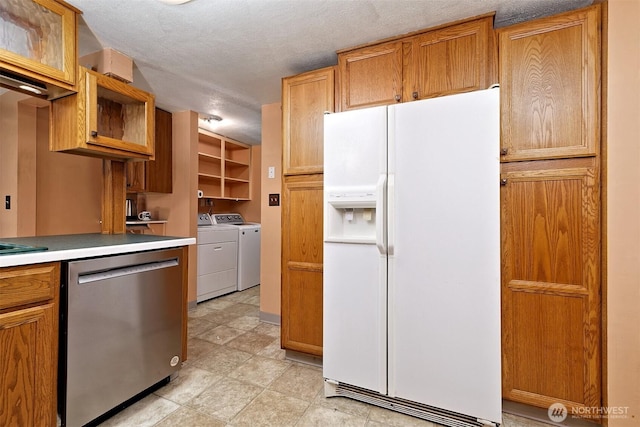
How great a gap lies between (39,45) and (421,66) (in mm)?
2119

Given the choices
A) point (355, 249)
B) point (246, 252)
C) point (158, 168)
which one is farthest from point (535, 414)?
point (158, 168)

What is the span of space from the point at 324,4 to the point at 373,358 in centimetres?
197

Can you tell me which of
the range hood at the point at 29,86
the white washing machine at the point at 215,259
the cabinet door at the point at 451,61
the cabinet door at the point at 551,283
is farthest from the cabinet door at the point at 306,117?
the white washing machine at the point at 215,259

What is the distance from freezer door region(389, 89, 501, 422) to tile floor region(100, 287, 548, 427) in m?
0.32

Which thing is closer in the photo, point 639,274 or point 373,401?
point 639,274

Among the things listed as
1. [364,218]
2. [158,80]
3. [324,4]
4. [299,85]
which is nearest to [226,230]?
[158,80]

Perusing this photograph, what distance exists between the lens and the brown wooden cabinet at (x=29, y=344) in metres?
1.17

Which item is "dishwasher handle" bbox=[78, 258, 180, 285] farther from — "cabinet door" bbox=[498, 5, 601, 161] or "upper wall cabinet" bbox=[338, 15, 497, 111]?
"cabinet door" bbox=[498, 5, 601, 161]

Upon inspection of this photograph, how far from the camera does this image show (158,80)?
2555 millimetres

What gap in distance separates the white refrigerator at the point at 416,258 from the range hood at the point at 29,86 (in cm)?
Result: 159

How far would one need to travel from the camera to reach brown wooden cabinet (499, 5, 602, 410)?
1.46m

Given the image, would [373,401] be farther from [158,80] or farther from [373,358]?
[158,80]

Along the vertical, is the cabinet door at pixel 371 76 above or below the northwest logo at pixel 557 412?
above

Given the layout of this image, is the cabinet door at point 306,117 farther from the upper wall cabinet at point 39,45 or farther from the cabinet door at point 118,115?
the upper wall cabinet at point 39,45
